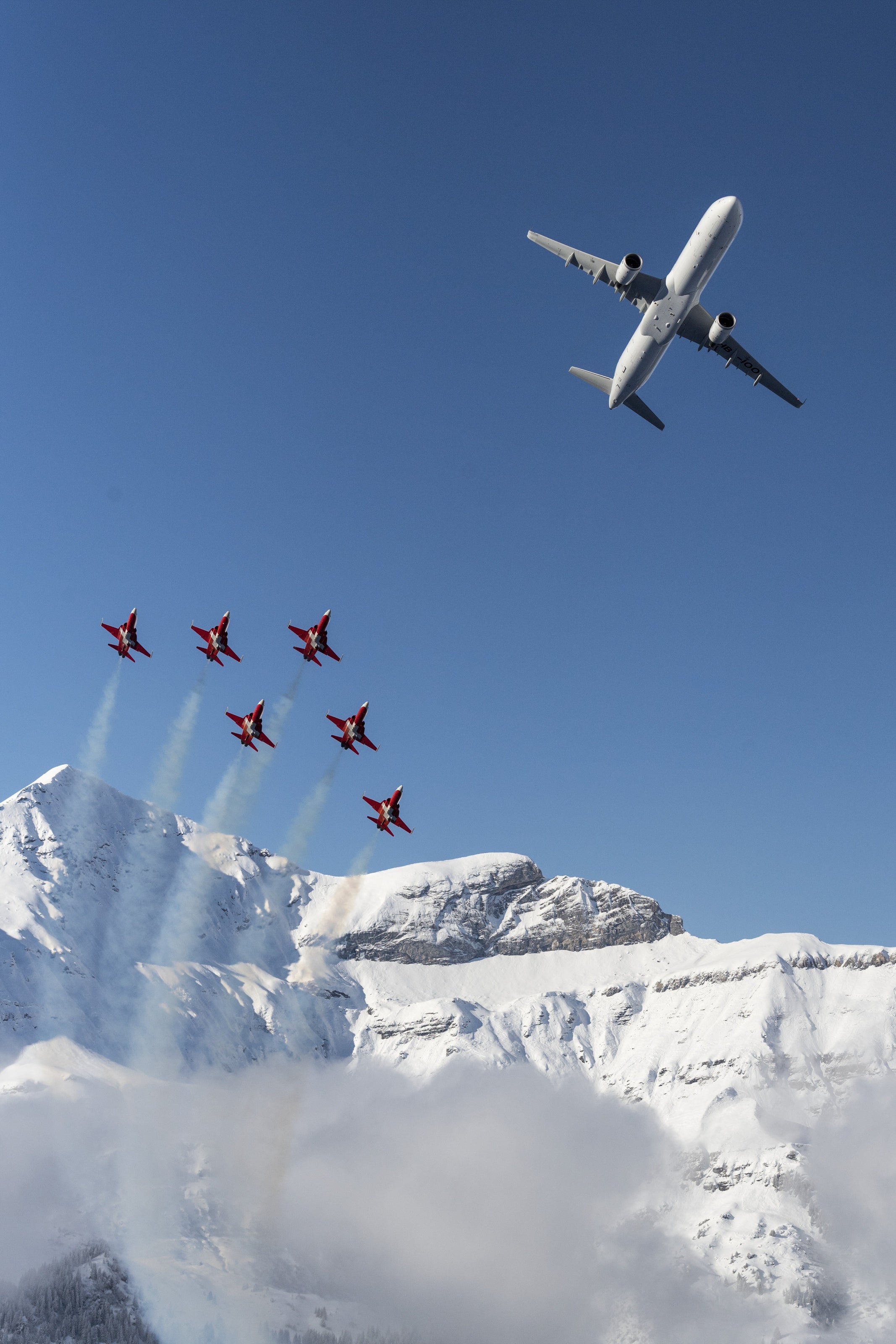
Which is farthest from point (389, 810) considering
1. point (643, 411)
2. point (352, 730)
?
point (643, 411)

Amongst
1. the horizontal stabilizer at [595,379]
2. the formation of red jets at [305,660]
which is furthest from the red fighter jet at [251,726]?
the horizontal stabilizer at [595,379]

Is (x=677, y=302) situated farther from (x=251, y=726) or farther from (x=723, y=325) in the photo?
(x=251, y=726)

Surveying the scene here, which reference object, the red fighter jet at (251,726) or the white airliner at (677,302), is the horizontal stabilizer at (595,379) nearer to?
the white airliner at (677,302)

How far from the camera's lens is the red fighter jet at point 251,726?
448ft

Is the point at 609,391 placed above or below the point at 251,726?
above

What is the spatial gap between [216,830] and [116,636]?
30.2 metres

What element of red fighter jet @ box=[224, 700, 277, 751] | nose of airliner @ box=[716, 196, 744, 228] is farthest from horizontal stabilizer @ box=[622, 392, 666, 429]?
red fighter jet @ box=[224, 700, 277, 751]

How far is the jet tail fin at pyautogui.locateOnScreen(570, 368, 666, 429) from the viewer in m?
108

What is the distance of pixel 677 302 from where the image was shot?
88562 mm

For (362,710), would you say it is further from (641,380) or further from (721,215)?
(721,215)

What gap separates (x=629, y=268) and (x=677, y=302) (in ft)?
19.7

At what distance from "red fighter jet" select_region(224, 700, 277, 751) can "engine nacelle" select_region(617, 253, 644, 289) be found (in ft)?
241

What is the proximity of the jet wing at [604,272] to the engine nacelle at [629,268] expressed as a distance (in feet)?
1.39

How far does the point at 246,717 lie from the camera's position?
137 m
